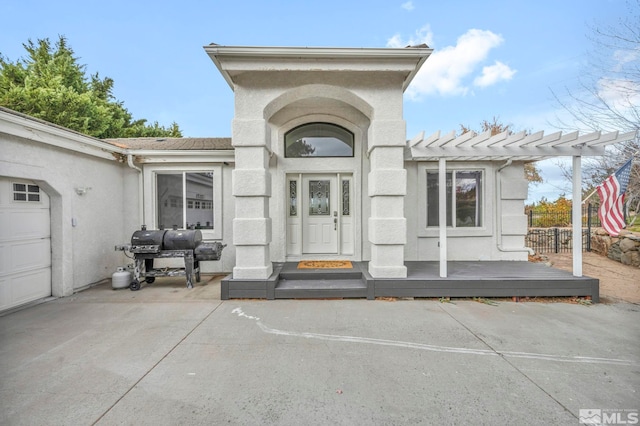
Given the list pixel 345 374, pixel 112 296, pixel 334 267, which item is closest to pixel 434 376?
pixel 345 374

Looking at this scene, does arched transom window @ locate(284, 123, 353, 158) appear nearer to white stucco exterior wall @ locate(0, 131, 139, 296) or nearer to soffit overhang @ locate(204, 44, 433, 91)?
soffit overhang @ locate(204, 44, 433, 91)

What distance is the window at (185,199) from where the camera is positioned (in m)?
7.11

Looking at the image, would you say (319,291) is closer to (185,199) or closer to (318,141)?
(318,141)

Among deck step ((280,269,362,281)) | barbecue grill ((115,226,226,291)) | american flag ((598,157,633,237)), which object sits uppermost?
american flag ((598,157,633,237))

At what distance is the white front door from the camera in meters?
6.99

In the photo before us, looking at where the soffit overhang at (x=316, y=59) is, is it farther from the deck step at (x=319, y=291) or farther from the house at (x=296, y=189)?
the deck step at (x=319, y=291)

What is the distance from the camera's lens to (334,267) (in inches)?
240

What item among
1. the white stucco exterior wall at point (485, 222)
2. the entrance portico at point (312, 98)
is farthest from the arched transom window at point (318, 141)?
the white stucco exterior wall at point (485, 222)

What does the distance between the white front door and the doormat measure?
0.36 metres

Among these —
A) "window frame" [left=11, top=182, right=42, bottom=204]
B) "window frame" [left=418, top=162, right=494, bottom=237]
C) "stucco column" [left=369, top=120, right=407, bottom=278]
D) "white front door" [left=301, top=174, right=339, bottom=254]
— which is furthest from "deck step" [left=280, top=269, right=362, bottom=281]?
"window frame" [left=11, top=182, right=42, bottom=204]

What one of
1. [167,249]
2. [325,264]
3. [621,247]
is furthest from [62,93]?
[621,247]

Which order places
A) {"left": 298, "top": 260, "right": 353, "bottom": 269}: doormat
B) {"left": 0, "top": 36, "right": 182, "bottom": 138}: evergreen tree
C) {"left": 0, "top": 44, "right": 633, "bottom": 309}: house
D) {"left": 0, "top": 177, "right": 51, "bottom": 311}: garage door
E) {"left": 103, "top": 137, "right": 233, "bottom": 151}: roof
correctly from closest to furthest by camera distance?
{"left": 0, "top": 177, "right": 51, "bottom": 311}: garage door < {"left": 0, "top": 44, "right": 633, "bottom": 309}: house < {"left": 298, "top": 260, "right": 353, "bottom": 269}: doormat < {"left": 103, "top": 137, "right": 233, "bottom": 151}: roof < {"left": 0, "top": 36, "right": 182, "bottom": 138}: evergreen tree

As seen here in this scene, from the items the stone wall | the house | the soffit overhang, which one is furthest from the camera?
the stone wall

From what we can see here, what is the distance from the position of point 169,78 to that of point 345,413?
2811 cm
